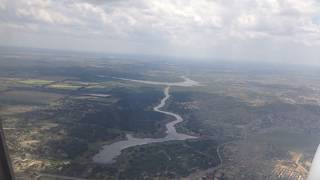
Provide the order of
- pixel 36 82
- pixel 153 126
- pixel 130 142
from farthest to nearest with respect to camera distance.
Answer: pixel 36 82 → pixel 153 126 → pixel 130 142

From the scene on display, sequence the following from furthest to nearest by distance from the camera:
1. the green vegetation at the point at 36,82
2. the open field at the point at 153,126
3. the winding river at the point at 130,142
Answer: the green vegetation at the point at 36,82, the winding river at the point at 130,142, the open field at the point at 153,126

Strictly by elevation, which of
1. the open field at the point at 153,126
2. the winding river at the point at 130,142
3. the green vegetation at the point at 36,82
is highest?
the green vegetation at the point at 36,82

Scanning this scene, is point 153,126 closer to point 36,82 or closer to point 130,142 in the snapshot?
point 130,142

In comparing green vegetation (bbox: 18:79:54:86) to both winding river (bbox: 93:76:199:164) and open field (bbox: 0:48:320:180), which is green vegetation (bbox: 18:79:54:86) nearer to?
open field (bbox: 0:48:320:180)

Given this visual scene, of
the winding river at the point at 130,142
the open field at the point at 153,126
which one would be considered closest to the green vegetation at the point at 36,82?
the open field at the point at 153,126

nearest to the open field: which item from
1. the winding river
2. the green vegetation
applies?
the green vegetation

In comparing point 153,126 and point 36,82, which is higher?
point 36,82

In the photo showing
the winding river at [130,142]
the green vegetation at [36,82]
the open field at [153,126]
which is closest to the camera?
the open field at [153,126]

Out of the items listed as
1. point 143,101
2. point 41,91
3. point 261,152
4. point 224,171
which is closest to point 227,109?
point 143,101

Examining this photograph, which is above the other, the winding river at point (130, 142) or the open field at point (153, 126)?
the open field at point (153, 126)

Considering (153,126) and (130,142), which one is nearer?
(130,142)

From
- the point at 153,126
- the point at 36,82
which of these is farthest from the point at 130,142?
the point at 36,82

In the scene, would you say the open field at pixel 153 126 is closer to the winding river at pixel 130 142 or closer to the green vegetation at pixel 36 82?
the green vegetation at pixel 36 82
